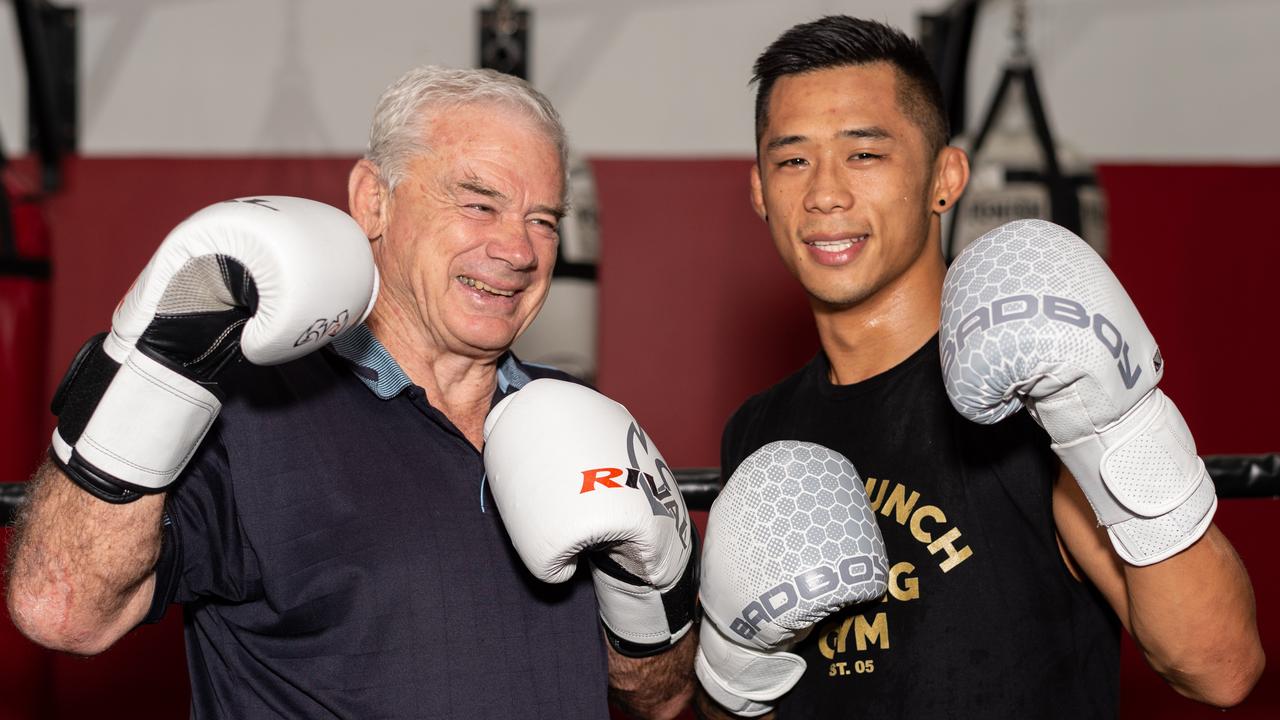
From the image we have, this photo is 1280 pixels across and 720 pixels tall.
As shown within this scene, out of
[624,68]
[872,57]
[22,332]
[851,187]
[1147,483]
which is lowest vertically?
[22,332]

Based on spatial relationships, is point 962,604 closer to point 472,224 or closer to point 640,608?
point 640,608

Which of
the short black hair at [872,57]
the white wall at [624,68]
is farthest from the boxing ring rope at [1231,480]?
the white wall at [624,68]

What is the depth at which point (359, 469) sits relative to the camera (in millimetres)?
1305

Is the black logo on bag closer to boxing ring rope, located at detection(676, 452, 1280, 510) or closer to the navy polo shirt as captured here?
the navy polo shirt

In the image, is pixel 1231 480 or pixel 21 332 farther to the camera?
pixel 21 332

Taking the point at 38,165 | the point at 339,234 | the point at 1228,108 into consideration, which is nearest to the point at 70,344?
the point at 38,165

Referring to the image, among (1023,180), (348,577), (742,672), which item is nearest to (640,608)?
(742,672)

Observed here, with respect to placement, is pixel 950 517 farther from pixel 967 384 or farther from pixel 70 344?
pixel 70 344

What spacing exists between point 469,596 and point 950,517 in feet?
1.86

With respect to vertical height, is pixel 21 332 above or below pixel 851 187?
below

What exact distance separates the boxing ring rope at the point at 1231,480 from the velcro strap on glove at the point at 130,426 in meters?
0.71

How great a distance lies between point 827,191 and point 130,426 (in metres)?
0.87

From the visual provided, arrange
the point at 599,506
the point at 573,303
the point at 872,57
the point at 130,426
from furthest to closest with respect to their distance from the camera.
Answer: the point at 573,303
the point at 872,57
the point at 599,506
the point at 130,426

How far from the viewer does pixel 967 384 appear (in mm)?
1138
